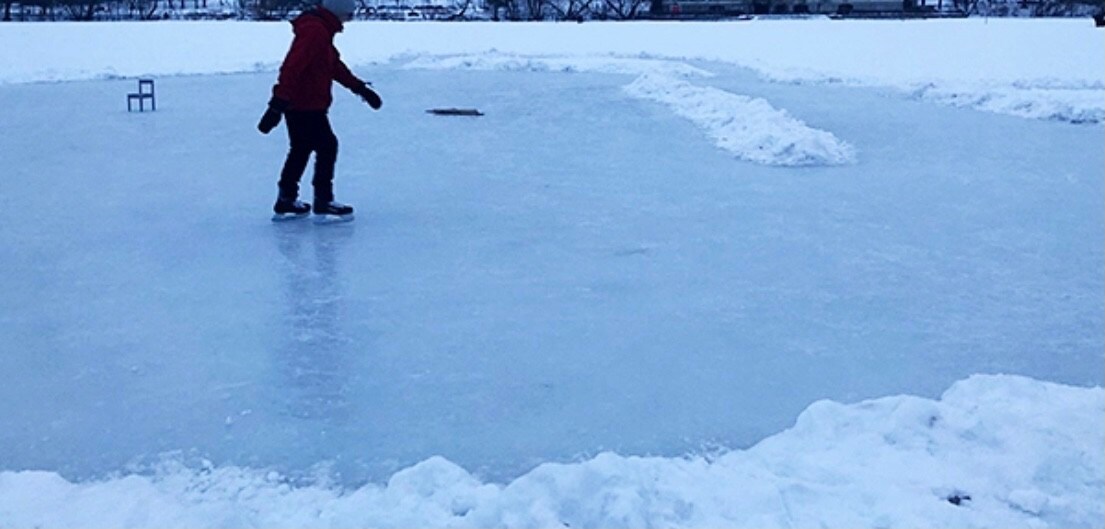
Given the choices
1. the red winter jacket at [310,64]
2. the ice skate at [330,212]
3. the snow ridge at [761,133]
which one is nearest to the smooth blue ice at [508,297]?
the ice skate at [330,212]

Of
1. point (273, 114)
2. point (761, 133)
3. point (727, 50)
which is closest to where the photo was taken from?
point (273, 114)

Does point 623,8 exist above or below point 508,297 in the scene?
above

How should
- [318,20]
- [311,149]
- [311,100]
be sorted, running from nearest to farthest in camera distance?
[318,20] < [311,100] < [311,149]

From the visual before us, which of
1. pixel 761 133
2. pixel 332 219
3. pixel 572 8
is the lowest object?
pixel 332 219

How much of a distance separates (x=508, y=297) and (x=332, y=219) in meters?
1.64

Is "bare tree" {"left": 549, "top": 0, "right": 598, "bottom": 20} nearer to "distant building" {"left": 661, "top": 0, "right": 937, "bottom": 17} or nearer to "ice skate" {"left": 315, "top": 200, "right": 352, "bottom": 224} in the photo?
"distant building" {"left": 661, "top": 0, "right": 937, "bottom": 17}

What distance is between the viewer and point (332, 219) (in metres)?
5.55

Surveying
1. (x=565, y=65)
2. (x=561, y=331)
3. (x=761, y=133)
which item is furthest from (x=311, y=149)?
(x=565, y=65)

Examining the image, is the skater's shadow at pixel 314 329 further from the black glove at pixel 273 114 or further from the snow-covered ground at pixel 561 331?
the black glove at pixel 273 114

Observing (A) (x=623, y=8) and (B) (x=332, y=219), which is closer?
(B) (x=332, y=219)

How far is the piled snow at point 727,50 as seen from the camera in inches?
555

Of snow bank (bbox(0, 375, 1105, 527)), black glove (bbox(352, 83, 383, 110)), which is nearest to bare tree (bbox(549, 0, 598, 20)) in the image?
black glove (bbox(352, 83, 383, 110))

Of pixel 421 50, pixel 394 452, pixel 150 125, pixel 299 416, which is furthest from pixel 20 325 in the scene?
pixel 421 50

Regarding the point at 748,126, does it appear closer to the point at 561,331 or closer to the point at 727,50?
the point at 561,331
